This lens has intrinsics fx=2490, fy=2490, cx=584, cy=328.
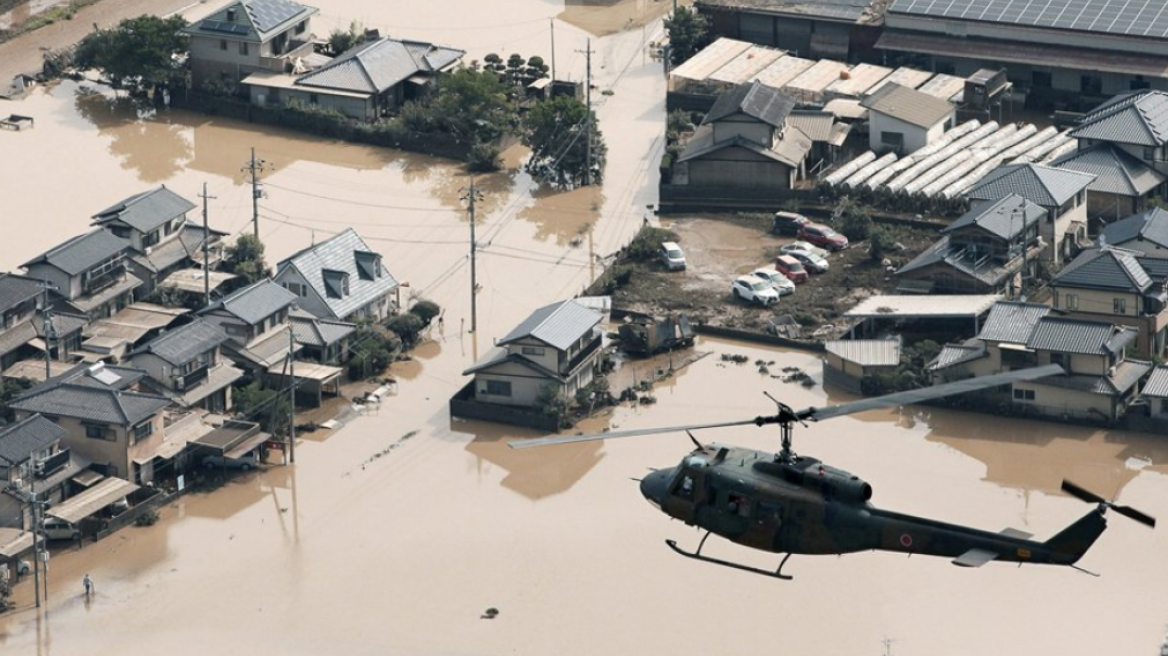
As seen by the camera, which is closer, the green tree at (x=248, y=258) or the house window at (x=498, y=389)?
the house window at (x=498, y=389)

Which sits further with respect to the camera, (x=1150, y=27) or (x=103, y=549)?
(x=1150, y=27)

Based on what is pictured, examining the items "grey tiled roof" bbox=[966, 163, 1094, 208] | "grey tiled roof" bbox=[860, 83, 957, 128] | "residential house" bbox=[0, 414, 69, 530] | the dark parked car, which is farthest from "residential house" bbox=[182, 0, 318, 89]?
"residential house" bbox=[0, 414, 69, 530]

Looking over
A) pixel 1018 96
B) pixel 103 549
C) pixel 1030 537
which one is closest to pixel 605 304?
pixel 103 549

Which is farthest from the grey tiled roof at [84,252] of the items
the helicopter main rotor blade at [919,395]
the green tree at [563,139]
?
the helicopter main rotor blade at [919,395]

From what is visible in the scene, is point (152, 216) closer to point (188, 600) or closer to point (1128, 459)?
point (188, 600)

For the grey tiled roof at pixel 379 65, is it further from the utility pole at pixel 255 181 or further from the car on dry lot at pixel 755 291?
the car on dry lot at pixel 755 291

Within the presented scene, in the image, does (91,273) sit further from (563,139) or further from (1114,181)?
(1114,181)

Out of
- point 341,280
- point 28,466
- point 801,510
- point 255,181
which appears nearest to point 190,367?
point 28,466
